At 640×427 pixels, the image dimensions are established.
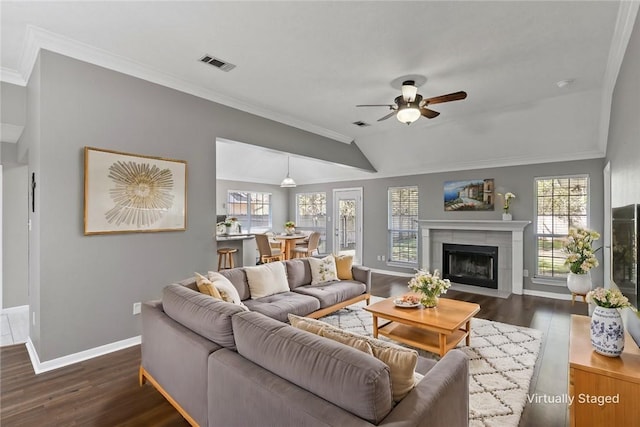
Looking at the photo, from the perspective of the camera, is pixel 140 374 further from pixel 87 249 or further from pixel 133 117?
pixel 133 117

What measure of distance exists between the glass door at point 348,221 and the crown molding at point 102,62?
172 inches

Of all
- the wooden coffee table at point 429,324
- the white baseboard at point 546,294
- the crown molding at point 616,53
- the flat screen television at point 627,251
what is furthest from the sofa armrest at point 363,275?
the crown molding at point 616,53

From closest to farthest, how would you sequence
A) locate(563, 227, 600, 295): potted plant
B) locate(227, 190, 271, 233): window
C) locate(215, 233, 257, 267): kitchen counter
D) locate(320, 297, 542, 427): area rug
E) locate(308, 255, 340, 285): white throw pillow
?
locate(320, 297, 542, 427): area rug, locate(563, 227, 600, 295): potted plant, locate(308, 255, 340, 285): white throw pillow, locate(215, 233, 257, 267): kitchen counter, locate(227, 190, 271, 233): window

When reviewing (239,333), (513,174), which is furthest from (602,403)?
(513,174)

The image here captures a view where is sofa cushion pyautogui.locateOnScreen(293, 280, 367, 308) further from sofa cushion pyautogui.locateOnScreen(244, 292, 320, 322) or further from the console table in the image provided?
the console table

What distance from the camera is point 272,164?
353 inches

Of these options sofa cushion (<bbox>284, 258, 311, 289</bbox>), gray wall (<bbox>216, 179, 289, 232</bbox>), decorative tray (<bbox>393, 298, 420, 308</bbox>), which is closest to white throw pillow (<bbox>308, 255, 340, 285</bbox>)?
sofa cushion (<bbox>284, 258, 311, 289</bbox>)

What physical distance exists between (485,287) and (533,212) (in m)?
1.61

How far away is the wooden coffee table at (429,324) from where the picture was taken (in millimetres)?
2912

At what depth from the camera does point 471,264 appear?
631 cm

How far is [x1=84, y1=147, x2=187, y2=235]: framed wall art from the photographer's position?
3.09 metres

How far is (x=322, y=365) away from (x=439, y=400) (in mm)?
540

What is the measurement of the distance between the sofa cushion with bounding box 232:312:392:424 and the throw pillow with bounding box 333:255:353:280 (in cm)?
314

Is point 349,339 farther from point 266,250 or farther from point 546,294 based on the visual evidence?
point 266,250
